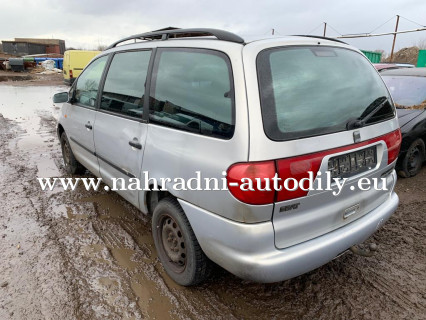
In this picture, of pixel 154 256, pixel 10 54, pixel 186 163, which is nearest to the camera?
pixel 186 163

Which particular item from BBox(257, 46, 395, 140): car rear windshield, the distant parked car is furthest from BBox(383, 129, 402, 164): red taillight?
the distant parked car

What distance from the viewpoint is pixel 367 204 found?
2.33m

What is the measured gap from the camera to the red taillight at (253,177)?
1750 millimetres

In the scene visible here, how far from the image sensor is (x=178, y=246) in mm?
2461

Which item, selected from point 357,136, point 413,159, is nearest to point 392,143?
point 357,136

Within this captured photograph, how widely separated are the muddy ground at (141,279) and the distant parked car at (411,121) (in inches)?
35.1

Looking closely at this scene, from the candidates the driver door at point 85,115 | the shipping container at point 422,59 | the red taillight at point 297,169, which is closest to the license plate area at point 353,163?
the red taillight at point 297,169

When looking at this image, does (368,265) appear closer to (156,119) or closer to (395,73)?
(156,119)

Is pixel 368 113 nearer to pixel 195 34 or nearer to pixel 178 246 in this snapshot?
pixel 195 34

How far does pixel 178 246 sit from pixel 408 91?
4718mm

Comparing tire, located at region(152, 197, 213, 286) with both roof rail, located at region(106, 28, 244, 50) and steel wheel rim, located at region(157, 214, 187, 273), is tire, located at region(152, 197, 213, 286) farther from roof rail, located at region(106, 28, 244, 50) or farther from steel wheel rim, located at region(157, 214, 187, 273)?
roof rail, located at region(106, 28, 244, 50)

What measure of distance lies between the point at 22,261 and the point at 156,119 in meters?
1.78

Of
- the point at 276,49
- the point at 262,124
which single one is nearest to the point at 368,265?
the point at 262,124

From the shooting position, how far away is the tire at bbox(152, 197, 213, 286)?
2.26 metres
